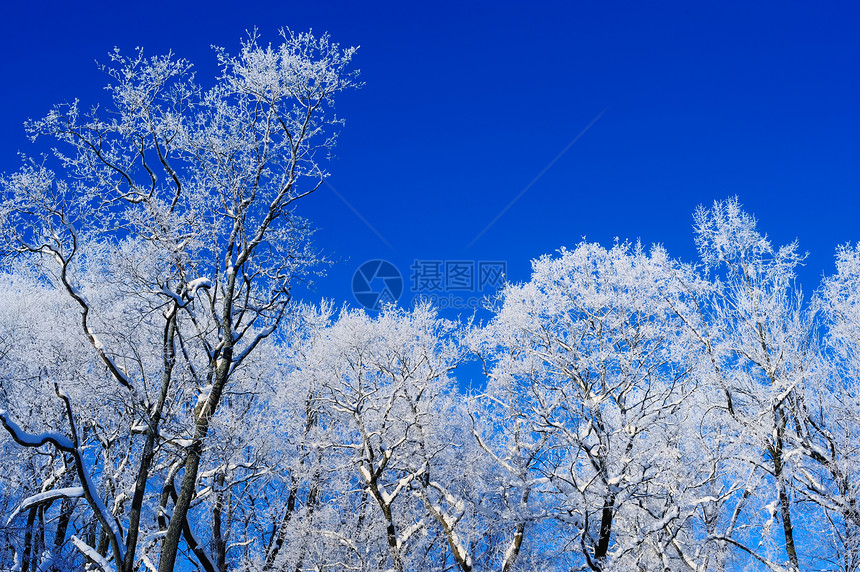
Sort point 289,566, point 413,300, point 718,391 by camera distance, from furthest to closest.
Answer: point 413,300 < point 289,566 < point 718,391

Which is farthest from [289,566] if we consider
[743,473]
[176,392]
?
[743,473]

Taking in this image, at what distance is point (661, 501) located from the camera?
12562mm

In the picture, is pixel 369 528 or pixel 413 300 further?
pixel 413 300

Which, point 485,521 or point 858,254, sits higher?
point 858,254

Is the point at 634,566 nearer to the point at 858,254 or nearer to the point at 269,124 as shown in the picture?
the point at 858,254

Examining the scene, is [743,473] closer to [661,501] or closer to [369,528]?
[661,501]

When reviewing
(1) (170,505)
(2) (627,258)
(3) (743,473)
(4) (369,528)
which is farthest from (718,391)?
(1) (170,505)

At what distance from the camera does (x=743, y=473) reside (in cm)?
1141

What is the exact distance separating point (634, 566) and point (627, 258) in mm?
7147

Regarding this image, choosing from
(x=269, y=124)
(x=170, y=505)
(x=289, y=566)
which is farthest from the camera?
(x=289, y=566)

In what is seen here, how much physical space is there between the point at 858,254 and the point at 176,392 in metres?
14.4

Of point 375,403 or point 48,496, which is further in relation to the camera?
point 375,403

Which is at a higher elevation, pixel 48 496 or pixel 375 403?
pixel 375 403

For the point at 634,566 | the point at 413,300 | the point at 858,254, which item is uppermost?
the point at 413,300
